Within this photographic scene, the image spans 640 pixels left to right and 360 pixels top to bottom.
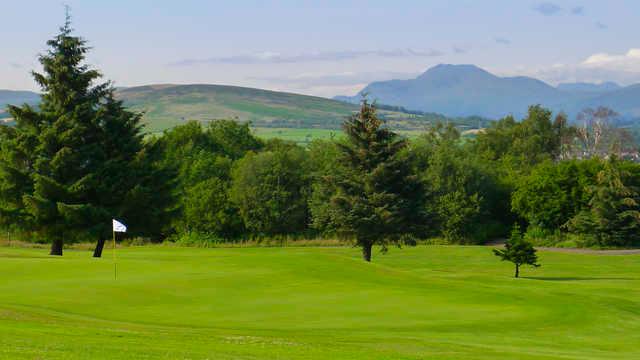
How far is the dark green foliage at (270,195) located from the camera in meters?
85.9

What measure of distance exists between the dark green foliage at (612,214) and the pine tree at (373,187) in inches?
847

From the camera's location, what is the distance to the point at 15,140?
5294 centimetres

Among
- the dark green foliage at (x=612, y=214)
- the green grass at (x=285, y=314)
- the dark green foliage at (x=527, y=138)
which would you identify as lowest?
the green grass at (x=285, y=314)

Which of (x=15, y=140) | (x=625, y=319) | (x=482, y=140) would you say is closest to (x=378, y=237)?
(x=15, y=140)

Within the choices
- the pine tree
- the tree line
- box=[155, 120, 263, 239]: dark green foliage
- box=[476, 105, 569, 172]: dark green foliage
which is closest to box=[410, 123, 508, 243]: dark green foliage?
the tree line

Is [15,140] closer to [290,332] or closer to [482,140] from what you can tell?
[290,332]

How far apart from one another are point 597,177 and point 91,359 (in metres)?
71.8

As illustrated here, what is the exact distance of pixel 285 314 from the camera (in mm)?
25734

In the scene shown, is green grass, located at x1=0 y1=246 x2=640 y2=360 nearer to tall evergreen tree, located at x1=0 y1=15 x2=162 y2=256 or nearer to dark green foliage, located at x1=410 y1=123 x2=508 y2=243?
tall evergreen tree, located at x1=0 y1=15 x2=162 y2=256

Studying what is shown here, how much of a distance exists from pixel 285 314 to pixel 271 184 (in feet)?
201

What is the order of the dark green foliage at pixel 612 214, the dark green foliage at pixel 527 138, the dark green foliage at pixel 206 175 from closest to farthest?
1. the dark green foliage at pixel 612 214
2. the dark green foliage at pixel 206 175
3. the dark green foliage at pixel 527 138

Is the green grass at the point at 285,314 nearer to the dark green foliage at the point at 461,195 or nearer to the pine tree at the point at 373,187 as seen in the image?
the pine tree at the point at 373,187

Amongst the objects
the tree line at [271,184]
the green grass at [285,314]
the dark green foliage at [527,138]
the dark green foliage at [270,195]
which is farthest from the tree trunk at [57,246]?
the dark green foliage at [527,138]

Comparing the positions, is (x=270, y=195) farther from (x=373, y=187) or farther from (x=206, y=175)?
(x=373, y=187)
